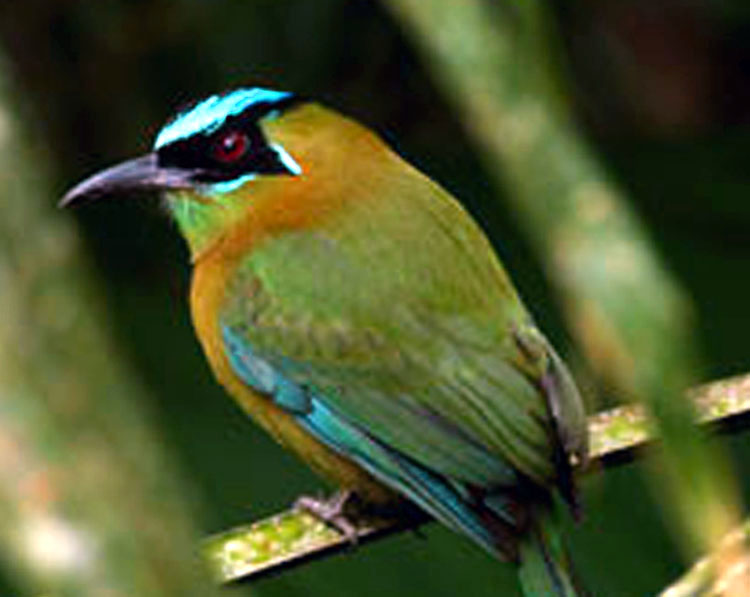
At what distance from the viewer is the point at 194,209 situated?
356 centimetres

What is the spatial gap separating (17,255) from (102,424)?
10cm

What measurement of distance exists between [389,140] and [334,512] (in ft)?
8.71

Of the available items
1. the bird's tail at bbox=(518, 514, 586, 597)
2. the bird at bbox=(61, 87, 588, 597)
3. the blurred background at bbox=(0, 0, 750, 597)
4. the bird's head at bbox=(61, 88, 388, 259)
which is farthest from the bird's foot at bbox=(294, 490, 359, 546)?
the bird's head at bbox=(61, 88, 388, 259)

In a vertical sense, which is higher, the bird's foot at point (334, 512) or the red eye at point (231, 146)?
the red eye at point (231, 146)

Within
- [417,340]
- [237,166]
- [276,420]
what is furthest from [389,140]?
[417,340]

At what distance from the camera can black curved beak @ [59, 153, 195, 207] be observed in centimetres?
349

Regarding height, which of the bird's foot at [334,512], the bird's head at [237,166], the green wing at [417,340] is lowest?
the bird's foot at [334,512]

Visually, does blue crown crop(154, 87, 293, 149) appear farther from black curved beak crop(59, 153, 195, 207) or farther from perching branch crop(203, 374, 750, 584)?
perching branch crop(203, 374, 750, 584)

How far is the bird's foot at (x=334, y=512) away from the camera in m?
2.87

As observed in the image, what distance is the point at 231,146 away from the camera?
3486 mm

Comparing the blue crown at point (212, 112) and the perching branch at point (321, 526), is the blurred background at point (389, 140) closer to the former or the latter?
the perching branch at point (321, 526)

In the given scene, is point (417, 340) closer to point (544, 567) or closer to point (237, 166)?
point (544, 567)

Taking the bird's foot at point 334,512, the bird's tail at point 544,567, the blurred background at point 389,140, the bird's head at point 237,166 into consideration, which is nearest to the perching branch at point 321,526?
the bird's foot at point 334,512

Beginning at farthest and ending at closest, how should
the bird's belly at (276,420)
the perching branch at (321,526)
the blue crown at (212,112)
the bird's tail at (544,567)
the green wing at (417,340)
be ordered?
the blue crown at (212,112) → the bird's belly at (276,420) → the green wing at (417,340) → the bird's tail at (544,567) → the perching branch at (321,526)
